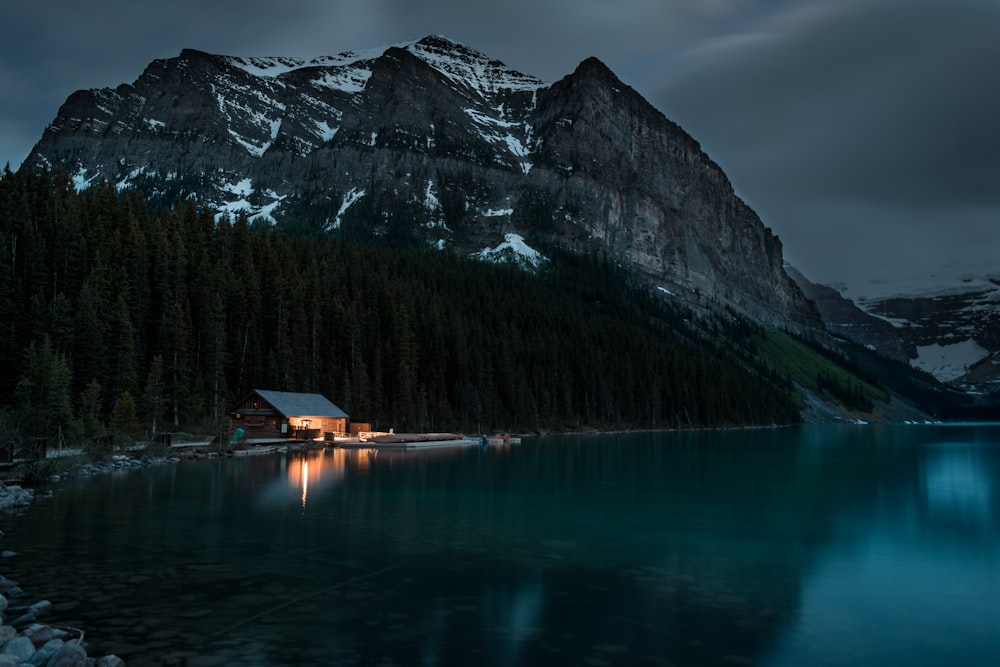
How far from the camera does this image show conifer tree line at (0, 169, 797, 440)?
65375mm

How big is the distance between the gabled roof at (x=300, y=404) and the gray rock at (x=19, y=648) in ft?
226

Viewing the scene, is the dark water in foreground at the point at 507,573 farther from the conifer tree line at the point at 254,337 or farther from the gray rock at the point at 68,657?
the conifer tree line at the point at 254,337

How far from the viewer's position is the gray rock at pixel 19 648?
11.6 meters

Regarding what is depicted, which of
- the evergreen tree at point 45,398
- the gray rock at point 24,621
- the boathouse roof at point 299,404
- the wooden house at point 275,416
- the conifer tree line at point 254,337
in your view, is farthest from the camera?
the boathouse roof at point 299,404

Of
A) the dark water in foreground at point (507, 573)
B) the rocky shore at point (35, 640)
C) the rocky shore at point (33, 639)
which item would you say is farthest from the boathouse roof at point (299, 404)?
the rocky shore at point (35, 640)

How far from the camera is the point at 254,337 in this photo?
9150 centimetres

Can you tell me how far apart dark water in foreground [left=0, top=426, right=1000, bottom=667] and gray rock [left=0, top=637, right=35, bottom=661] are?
1.56m

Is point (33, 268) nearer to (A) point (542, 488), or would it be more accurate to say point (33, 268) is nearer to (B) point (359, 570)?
(A) point (542, 488)

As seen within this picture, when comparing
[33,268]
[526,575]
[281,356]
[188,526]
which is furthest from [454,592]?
[281,356]

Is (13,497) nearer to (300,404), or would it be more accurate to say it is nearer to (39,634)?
(39,634)

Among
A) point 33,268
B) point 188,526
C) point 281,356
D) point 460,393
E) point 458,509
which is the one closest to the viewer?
point 188,526

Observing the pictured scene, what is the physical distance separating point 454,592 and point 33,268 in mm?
71923

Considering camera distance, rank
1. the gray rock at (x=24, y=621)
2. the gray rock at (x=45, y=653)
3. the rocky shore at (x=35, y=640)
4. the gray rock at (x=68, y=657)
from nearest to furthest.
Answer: the gray rock at (x=68, y=657)
the rocky shore at (x=35, y=640)
the gray rock at (x=45, y=653)
the gray rock at (x=24, y=621)

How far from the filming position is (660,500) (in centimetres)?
3859
